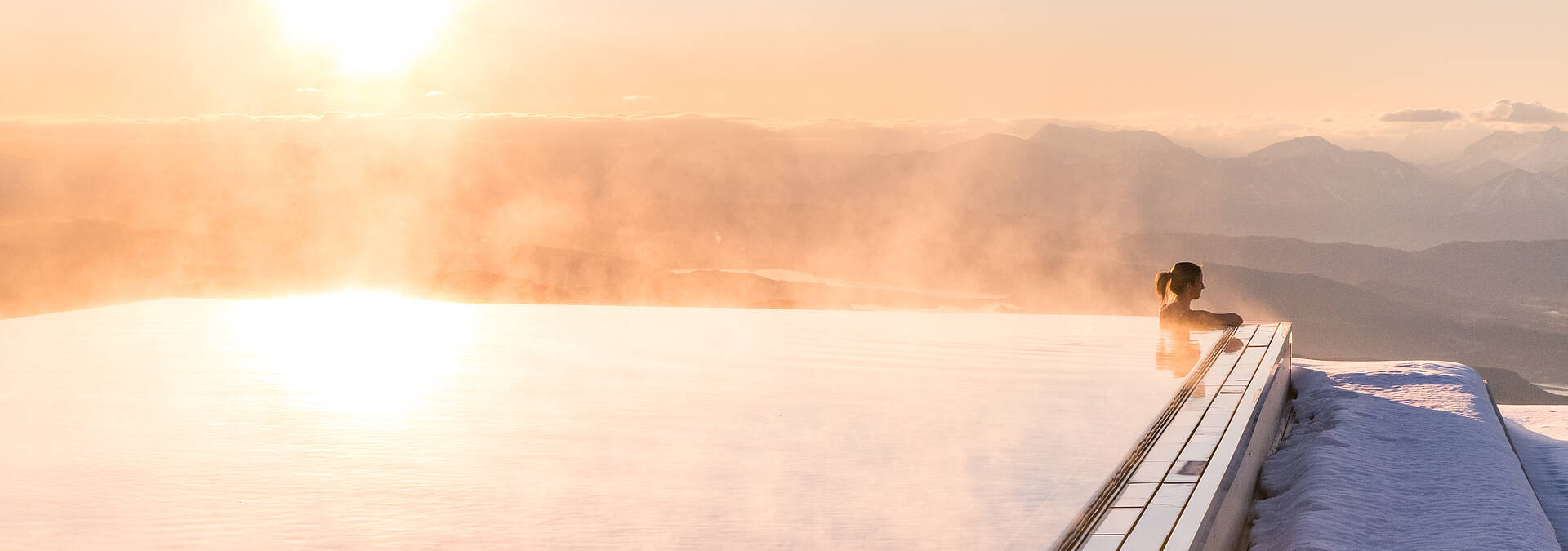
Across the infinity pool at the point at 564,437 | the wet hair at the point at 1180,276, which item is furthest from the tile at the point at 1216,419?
the wet hair at the point at 1180,276

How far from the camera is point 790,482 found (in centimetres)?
218

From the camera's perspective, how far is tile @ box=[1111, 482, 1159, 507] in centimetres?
193

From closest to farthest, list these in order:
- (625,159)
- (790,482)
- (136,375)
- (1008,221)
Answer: (790,482)
(136,375)
(625,159)
(1008,221)

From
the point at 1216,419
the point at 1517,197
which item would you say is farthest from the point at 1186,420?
the point at 1517,197

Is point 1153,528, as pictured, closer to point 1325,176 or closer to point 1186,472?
point 1186,472

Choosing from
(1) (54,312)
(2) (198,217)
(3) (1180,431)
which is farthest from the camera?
(2) (198,217)

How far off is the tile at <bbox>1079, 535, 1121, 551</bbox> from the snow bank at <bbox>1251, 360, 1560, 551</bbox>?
0.90 metres

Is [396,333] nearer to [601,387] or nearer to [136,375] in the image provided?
[136,375]

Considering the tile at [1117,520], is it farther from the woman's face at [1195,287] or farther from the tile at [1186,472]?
the woman's face at [1195,287]

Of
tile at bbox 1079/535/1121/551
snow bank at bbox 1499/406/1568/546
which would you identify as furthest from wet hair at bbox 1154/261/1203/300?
tile at bbox 1079/535/1121/551

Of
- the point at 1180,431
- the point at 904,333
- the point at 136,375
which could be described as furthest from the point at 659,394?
the point at 904,333

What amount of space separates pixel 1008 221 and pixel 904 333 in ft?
166

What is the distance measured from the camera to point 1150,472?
7.15 feet

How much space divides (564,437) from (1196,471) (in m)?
1.45
